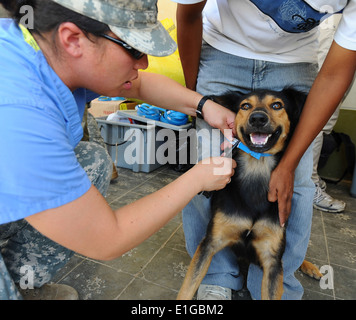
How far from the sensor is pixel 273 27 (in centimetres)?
103

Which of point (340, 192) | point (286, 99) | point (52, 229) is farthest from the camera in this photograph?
point (340, 192)

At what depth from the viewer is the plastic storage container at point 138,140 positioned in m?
2.74

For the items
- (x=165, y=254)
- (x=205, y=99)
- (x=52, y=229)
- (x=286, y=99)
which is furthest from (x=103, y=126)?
(x=52, y=229)

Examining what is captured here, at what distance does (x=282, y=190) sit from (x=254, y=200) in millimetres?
117

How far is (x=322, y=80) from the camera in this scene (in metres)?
1.00

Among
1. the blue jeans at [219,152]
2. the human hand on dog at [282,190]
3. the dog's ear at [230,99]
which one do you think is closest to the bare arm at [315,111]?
the human hand on dog at [282,190]

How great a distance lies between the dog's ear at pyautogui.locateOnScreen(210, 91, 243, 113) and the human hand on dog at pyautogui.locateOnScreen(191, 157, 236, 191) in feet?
1.03

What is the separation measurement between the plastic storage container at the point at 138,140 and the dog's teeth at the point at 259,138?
5.31 ft

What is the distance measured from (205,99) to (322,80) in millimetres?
428

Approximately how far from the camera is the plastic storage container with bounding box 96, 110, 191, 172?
274 cm

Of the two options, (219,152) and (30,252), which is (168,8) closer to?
(219,152)

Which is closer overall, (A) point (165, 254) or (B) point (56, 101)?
(B) point (56, 101)

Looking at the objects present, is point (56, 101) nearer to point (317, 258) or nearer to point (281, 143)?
point (281, 143)

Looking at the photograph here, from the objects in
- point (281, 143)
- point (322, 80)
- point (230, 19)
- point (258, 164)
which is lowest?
point (258, 164)
